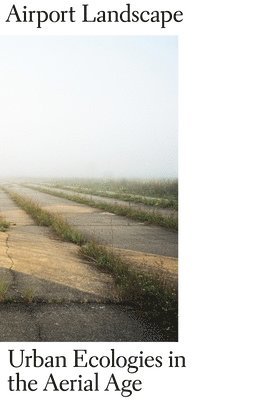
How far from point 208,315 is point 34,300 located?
1634mm

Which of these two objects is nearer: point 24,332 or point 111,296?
point 24,332

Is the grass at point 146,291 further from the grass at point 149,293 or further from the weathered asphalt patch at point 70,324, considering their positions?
the weathered asphalt patch at point 70,324

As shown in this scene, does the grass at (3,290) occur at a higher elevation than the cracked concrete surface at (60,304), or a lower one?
higher

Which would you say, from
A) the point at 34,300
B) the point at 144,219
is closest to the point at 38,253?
the point at 34,300

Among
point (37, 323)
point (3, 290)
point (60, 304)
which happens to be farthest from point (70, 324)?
point (3, 290)

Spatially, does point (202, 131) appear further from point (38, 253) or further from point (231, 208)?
point (38, 253)

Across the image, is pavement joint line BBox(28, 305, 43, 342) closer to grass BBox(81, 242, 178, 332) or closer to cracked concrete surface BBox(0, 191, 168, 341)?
cracked concrete surface BBox(0, 191, 168, 341)

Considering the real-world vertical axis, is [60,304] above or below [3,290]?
below

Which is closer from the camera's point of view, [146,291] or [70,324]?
[70,324]

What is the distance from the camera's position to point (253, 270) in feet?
8.84

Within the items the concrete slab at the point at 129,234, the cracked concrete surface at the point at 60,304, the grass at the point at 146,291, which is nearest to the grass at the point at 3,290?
the cracked concrete surface at the point at 60,304

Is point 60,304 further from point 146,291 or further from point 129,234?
point 129,234

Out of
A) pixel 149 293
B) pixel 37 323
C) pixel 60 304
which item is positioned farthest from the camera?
pixel 149 293

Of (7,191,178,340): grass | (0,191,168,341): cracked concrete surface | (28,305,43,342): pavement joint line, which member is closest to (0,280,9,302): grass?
(0,191,168,341): cracked concrete surface
